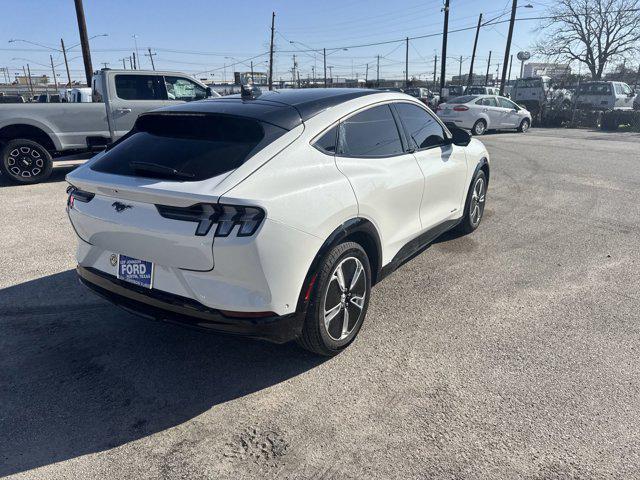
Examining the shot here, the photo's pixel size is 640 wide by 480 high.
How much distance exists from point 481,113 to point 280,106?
17.4m

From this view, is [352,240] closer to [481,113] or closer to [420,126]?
[420,126]

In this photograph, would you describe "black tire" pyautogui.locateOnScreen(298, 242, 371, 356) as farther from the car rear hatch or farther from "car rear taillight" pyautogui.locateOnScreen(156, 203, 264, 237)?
the car rear hatch

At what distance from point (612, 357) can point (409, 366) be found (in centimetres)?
143

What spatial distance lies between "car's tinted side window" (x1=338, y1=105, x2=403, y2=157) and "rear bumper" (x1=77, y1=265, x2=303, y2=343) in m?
1.25

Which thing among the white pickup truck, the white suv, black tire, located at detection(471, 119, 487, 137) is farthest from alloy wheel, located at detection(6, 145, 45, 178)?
black tire, located at detection(471, 119, 487, 137)

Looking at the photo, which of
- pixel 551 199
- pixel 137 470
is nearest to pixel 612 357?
pixel 137 470

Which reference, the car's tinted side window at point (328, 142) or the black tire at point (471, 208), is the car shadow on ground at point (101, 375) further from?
the black tire at point (471, 208)

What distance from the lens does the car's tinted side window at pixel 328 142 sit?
2968 mm

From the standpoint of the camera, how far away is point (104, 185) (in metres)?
2.74

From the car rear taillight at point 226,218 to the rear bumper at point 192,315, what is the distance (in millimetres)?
461

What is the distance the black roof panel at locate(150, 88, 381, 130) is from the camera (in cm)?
291

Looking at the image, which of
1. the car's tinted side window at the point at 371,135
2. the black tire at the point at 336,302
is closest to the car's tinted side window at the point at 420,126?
the car's tinted side window at the point at 371,135

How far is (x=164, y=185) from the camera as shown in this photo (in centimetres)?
251

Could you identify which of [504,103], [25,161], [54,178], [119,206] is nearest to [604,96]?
[504,103]
